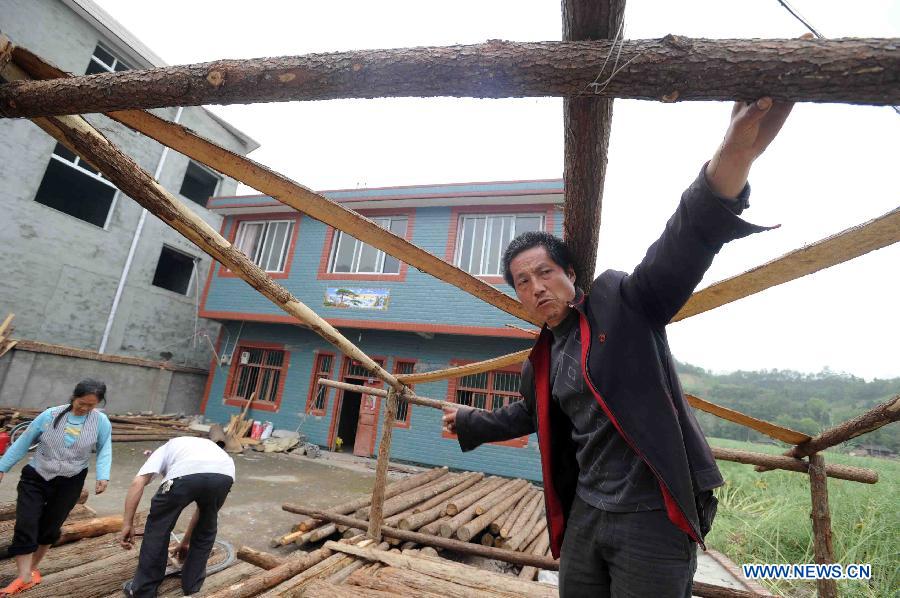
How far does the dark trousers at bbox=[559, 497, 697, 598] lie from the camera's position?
4.79 ft

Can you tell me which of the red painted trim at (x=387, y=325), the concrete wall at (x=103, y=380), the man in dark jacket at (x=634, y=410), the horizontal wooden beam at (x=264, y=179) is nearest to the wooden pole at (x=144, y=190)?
the horizontal wooden beam at (x=264, y=179)

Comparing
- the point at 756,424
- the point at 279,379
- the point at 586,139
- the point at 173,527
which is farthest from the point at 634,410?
the point at 279,379

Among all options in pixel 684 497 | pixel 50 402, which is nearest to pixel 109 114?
pixel 684 497

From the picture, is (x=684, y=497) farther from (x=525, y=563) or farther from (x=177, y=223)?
(x=525, y=563)

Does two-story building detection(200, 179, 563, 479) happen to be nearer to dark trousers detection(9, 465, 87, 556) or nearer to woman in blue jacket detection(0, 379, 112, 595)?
woman in blue jacket detection(0, 379, 112, 595)

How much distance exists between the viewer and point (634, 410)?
150 cm

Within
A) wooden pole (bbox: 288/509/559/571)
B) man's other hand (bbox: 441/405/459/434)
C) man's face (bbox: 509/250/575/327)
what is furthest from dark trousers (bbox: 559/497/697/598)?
A: wooden pole (bbox: 288/509/559/571)

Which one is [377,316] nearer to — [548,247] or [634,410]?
[548,247]

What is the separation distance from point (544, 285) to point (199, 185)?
2019 cm

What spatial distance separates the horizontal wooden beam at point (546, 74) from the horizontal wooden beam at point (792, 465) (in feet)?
10.1

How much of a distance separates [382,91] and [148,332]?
55.3ft

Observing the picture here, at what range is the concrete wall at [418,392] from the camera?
10.4 m

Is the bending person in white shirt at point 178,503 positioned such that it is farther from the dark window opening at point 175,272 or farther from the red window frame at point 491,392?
the dark window opening at point 175,272

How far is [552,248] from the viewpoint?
204 centimetres
